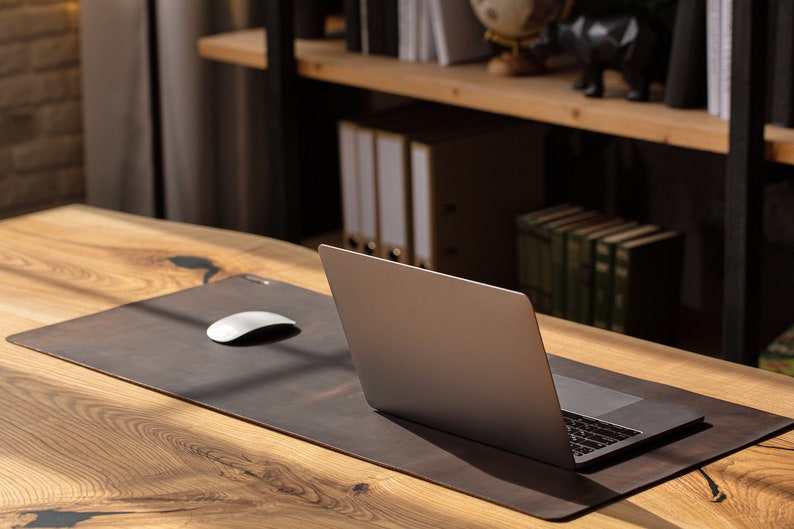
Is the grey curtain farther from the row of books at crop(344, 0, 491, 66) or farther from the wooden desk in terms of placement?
the wooden desk

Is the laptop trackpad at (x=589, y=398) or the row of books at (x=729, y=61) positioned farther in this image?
the row of books at (x=729, y=61)

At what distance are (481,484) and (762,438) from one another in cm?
27

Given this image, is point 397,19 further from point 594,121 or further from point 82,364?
point 82,364

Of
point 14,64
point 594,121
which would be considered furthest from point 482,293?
point 14,64

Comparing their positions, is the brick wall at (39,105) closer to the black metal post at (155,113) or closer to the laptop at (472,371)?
the black metal post at (155,113)

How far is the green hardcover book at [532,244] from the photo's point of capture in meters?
2.77

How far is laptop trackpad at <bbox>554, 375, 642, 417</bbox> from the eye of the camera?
4.01 ft

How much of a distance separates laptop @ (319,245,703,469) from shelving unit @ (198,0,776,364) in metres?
0.93

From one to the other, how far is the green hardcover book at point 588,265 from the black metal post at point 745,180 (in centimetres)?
51

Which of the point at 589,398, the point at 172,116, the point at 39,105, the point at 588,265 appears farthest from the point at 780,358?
the point at 39,105

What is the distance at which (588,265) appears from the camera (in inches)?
105

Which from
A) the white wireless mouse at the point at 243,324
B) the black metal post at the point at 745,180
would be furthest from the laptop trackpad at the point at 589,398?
the black metal post at the point at 745,180

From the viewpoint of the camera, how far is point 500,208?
116 inches

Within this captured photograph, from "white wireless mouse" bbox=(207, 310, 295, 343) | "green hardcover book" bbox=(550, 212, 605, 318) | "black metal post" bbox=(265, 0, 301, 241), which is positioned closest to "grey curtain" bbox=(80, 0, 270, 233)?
"black metal post" bbox=(265, 0, 301, 241)
